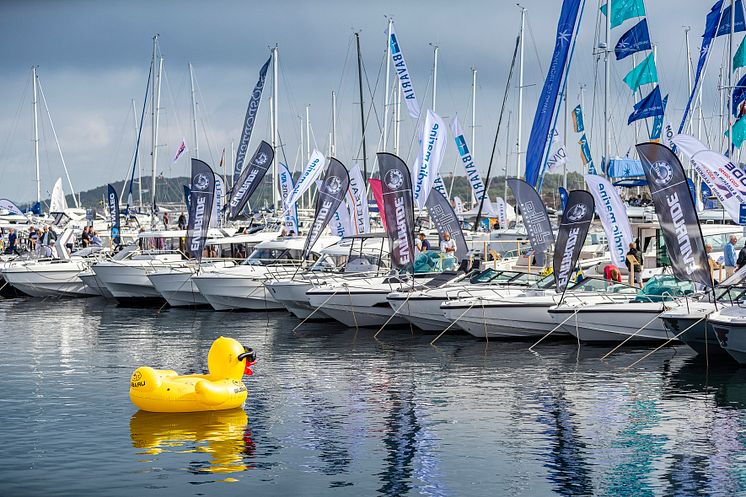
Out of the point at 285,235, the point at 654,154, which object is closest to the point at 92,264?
the point at 285,235

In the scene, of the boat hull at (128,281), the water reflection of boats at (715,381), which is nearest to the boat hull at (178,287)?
the boat hull at (128,281)

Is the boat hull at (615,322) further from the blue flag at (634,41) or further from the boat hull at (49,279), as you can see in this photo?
the boat hull at (49,279)

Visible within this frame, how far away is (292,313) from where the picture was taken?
41.8m

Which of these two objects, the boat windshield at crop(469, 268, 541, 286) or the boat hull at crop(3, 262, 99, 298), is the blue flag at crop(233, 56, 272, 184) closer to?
the boat hull at crop(3, 262, 99, 298)

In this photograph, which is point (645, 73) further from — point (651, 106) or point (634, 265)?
point (634, 265)

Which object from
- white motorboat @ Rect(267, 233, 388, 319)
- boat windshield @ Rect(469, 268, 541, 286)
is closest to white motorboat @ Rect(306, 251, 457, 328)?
white motorboat @ Rect(267, 233, 388, 319)

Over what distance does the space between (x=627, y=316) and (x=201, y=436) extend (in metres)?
13.7

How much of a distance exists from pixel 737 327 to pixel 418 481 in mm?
11015

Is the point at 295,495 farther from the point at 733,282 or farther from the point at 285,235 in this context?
the point at 285,235

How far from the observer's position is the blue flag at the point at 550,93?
3938cm

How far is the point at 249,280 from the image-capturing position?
4334cm

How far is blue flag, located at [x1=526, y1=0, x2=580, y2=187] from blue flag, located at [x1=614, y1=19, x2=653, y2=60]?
136 inches

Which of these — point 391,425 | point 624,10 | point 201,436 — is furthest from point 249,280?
point 201,436

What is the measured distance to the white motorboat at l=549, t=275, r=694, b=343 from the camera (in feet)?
97.7
